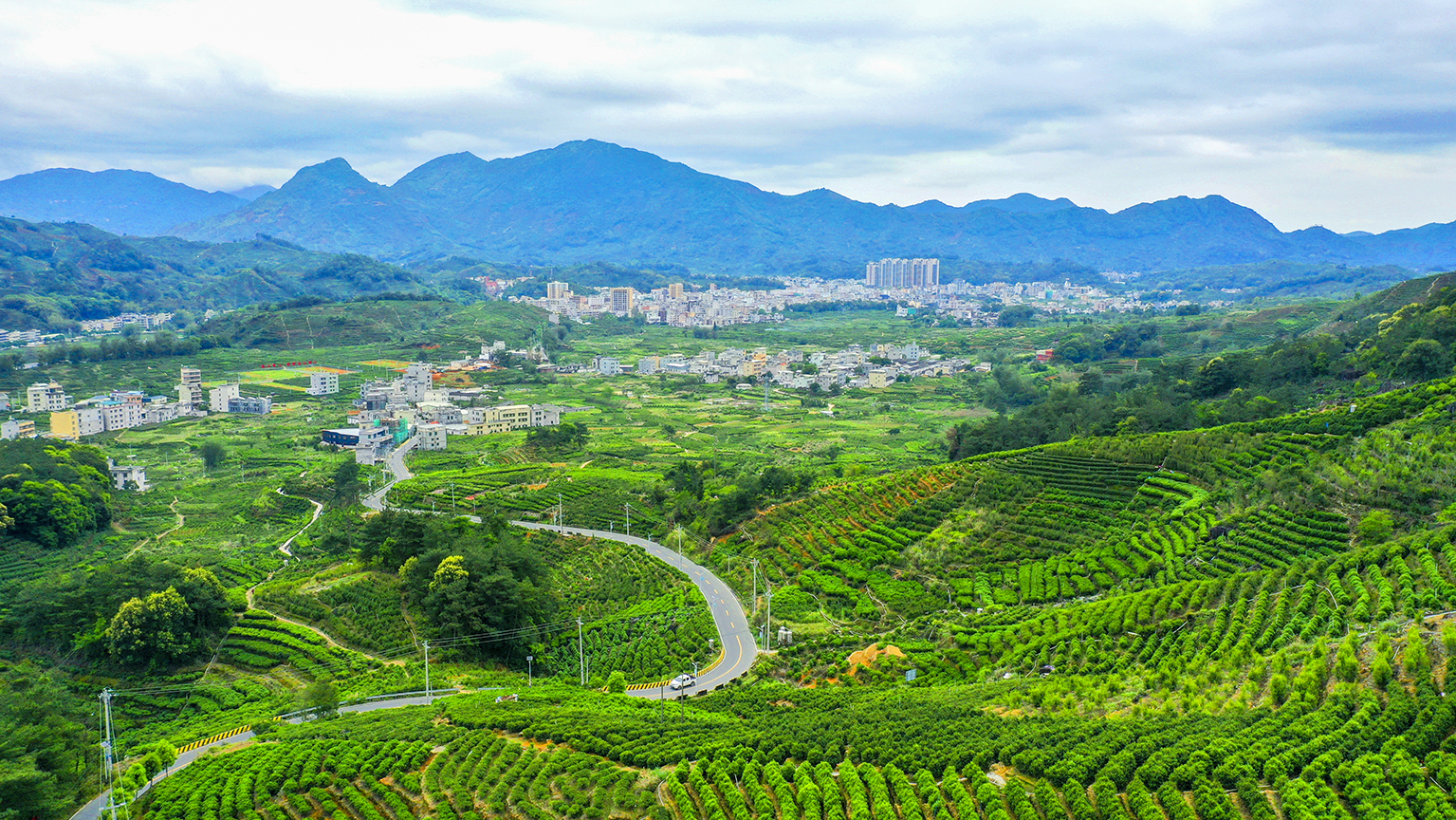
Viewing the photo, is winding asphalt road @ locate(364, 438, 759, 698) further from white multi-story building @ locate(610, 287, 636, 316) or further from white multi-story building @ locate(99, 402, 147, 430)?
white multi-story building @ locate(610, 287, 636, 316)

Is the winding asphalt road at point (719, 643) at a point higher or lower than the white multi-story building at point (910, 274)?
lower

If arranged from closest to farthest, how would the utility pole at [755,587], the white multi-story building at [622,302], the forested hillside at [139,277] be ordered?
the utility pole at [755,587] → the forested hillside at [139,277] → the white multi-story building at [622,302]

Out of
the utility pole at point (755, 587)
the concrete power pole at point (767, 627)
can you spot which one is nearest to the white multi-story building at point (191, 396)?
the utility pole at point (755, 587)

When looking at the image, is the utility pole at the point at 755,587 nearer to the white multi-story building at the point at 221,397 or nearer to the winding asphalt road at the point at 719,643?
the winding asphalt road at the point at 719,643

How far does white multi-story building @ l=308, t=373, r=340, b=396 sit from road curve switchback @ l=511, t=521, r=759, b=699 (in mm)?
34917

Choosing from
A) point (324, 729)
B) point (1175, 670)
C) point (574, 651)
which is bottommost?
point (574, 651)

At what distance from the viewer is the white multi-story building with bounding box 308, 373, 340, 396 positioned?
2335 inches

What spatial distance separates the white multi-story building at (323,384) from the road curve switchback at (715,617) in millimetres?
34917

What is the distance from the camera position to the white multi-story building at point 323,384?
195ft

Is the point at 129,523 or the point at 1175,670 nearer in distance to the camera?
the point at 1175,670

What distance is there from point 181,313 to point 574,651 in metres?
97.3

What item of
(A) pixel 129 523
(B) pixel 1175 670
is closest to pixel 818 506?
(B) pixel 1175 670

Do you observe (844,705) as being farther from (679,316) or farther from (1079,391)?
(679,316)

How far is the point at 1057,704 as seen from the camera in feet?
45.1
